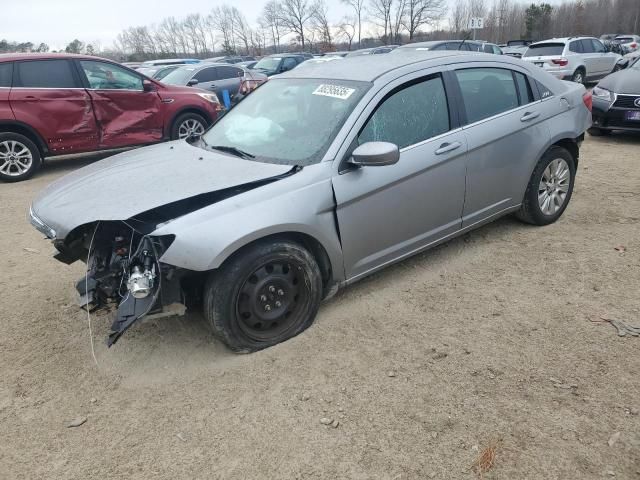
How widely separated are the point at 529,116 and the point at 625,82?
5070mm

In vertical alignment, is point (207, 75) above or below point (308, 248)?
above

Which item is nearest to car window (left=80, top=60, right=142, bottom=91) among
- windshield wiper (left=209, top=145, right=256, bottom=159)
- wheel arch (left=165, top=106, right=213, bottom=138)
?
wheel arch (left=165, top=106, right=213, bottom=138)

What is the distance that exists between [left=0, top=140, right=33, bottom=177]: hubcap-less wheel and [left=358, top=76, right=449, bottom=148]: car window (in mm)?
6382

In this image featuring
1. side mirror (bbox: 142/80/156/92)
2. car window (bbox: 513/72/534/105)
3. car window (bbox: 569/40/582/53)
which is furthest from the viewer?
car window (bbox: 569/40/582/53)

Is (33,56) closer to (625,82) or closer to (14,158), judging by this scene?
A: (14,158)

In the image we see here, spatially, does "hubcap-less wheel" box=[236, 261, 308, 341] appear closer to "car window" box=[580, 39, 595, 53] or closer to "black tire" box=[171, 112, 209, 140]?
"black tire" box=[171, 112, 209, 140]

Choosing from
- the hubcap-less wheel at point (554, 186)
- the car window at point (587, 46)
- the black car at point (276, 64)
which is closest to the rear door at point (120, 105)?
the hubcap-less wheel at point (554, 186)

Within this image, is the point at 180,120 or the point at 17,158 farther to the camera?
the point at 180,120

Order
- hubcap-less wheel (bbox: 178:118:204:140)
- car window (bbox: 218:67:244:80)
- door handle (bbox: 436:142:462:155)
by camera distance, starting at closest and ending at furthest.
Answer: door handle (bbox: 436:142:462:155), hubcap-less wheel (bbox: 178:118:204:140), car window (bbox: 218:67:244:80)

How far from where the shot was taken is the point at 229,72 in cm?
1257

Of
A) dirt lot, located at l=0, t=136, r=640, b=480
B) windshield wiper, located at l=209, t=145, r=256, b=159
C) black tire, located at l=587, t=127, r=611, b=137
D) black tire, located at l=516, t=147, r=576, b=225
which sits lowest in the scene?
black tire, located at l=587, t=127, r=611, b=137

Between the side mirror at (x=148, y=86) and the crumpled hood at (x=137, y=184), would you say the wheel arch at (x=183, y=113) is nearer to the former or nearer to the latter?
the side mirror at (x=148, y=86)

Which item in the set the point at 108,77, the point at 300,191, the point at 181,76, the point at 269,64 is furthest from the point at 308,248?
the point at 269,64

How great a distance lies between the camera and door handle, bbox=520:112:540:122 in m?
3.99
